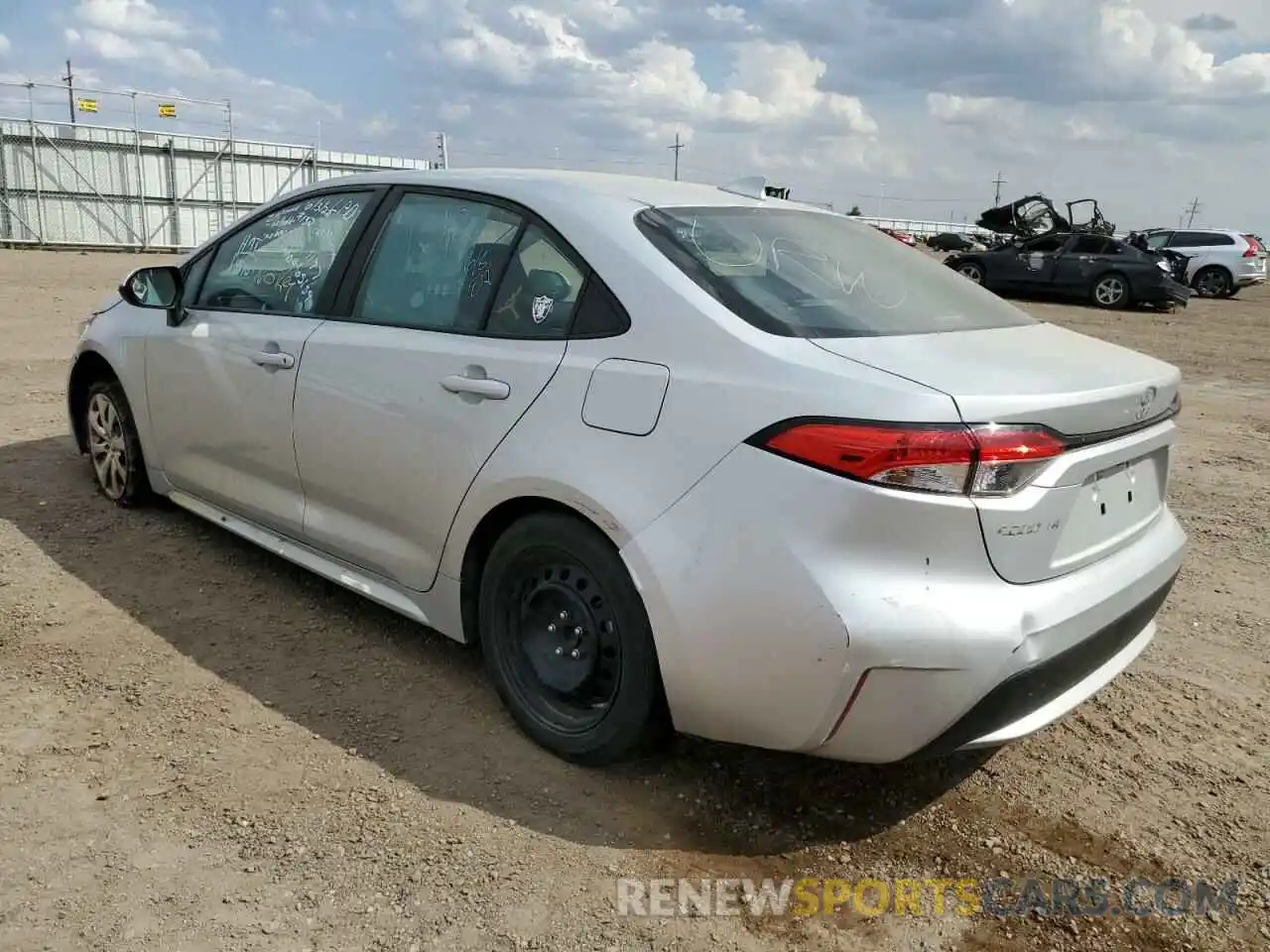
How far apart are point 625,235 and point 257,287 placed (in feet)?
5.91

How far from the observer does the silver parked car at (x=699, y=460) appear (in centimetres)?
225

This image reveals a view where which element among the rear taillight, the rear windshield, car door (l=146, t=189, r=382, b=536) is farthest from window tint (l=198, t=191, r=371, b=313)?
the rear taillight

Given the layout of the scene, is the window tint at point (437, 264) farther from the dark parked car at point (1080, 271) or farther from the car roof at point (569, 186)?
the dark parked car at point (1080, 271)

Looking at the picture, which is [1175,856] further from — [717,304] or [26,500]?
[26,500]

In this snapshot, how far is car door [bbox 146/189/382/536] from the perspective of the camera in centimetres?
364

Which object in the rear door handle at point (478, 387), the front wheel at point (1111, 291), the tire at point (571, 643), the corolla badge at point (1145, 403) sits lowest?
the tire at point (571, 643)

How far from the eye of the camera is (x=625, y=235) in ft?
9.26

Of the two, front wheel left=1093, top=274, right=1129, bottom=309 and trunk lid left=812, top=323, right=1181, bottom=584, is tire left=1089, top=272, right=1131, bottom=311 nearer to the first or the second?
front wheel left=1093, top=274, right=1129, bottom=309

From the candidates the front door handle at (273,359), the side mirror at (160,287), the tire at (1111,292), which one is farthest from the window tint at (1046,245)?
the front door handle at (273,359)

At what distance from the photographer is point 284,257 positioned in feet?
12.8

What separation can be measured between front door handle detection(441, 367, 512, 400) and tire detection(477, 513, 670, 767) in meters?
0.36

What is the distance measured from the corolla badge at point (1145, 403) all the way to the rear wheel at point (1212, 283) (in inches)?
1017

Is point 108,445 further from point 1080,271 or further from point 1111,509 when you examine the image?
point 1080,271

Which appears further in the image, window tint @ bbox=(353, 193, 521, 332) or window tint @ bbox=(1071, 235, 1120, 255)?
window tint @ bbox=(1071, 235, 1120, 255)
